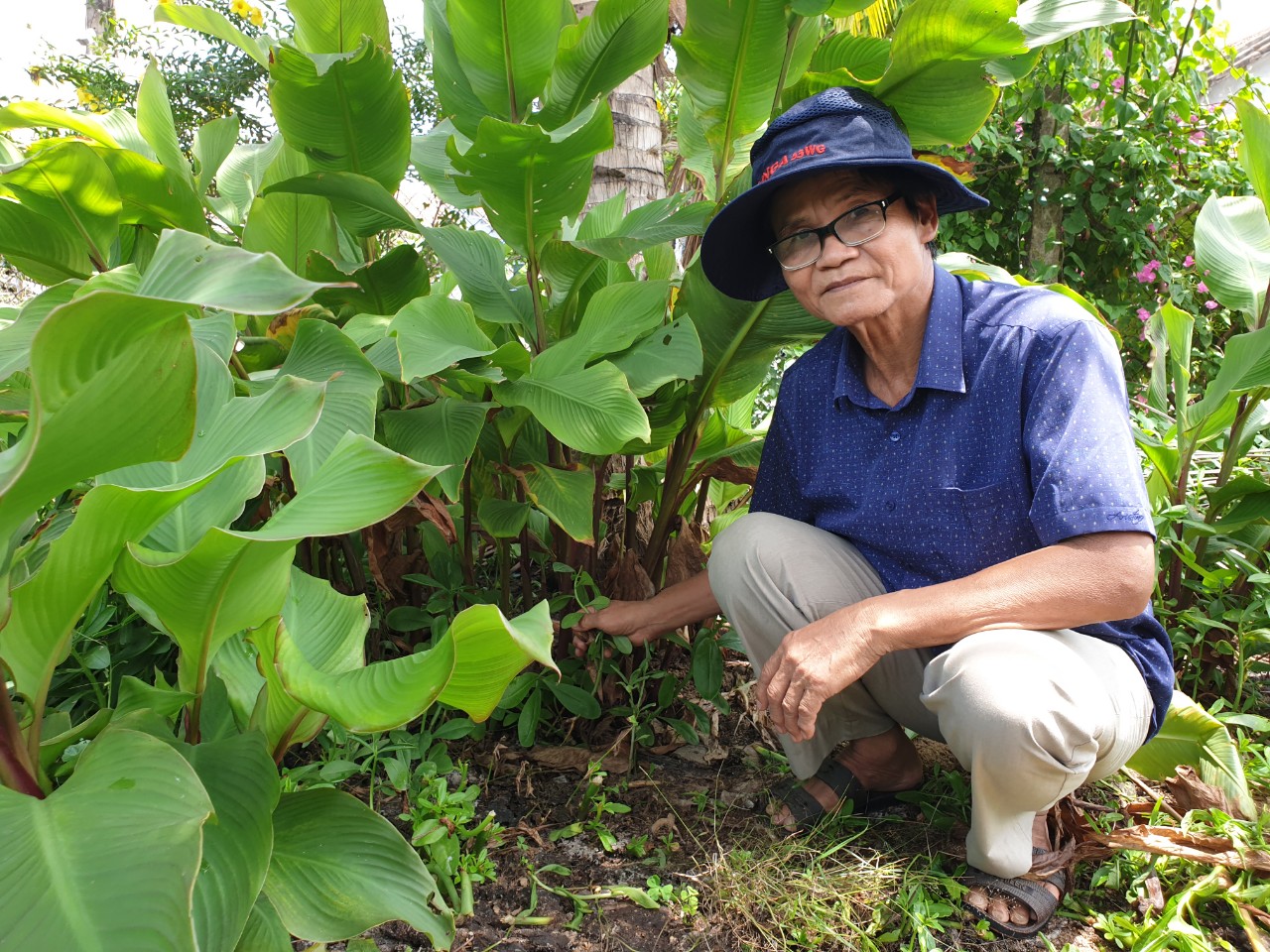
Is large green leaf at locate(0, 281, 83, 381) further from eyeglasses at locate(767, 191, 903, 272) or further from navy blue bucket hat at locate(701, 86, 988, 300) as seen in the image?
eyeglasses at locate(767, 191, 903, 272)

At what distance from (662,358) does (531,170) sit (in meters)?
0.37

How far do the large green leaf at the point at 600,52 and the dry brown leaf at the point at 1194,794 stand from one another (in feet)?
5.41

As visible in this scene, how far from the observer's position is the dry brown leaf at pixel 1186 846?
151cm

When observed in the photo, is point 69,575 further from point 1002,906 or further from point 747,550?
point 1002,906

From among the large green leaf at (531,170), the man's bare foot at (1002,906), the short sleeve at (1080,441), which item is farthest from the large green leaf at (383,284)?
the man's bare foot at (1002,906)

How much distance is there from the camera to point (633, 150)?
253 cm

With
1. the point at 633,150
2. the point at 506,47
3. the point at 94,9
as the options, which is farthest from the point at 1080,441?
the point at 94,9

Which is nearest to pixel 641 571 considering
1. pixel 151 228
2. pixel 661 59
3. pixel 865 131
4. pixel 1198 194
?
pixel 865 131

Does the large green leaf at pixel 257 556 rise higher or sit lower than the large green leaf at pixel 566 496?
higher

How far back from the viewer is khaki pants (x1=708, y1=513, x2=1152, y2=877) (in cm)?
138

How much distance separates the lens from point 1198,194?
5.29 meters

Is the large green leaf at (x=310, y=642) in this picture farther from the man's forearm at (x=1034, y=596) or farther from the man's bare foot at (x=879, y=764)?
the man's bare foot at (x=879, y=764)

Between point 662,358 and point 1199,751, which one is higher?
point 662,358

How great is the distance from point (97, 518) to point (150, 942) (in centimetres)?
36
